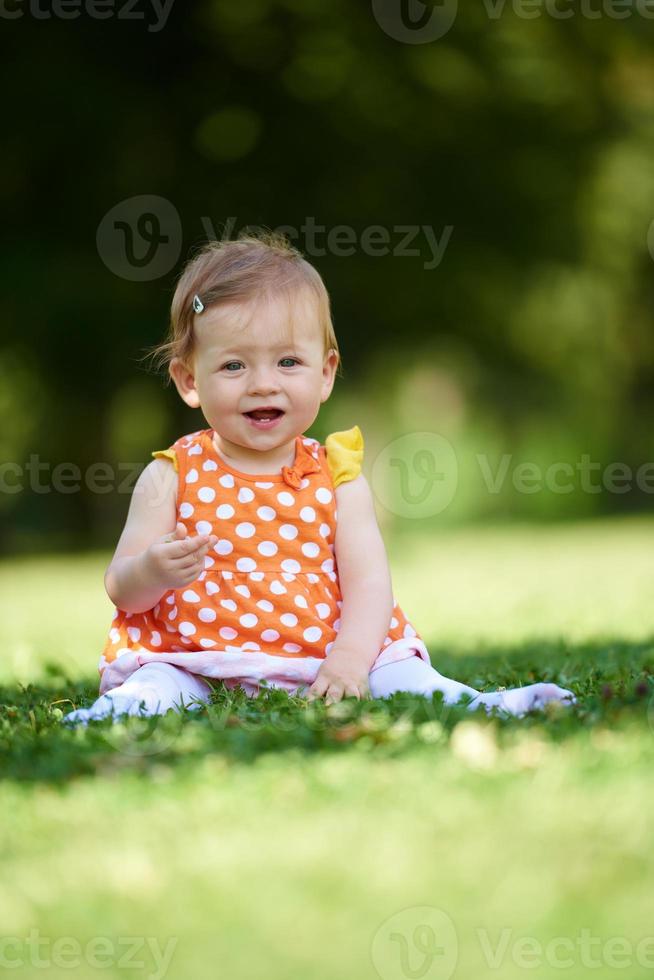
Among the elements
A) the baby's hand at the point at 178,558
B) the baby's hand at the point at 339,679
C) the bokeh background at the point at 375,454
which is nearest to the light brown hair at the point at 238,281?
the baby's hand at the point at 178,558

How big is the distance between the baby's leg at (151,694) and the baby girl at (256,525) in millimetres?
11

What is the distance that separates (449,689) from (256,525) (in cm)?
84

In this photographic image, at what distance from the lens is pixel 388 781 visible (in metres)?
2.53

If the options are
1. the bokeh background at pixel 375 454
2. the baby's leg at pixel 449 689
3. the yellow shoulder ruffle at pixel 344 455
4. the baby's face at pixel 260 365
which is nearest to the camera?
the bokeh background at pixel 375 454

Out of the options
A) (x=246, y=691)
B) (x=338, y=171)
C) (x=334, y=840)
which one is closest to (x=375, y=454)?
(x=338, y=171)

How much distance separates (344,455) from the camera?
425 cm

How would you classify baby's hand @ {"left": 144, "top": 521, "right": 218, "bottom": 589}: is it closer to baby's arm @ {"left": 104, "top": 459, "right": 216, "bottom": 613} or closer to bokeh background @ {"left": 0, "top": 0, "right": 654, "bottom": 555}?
baby's arm @ {"left": 104, "top": 459, "right": 216, "bottom": 613}

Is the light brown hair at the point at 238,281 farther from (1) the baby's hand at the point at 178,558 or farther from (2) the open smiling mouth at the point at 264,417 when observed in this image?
(1) the baby's hand at the point at 178,558

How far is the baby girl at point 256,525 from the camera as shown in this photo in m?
3.85

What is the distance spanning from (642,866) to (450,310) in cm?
1549

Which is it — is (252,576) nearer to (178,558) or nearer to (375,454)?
(178,558)

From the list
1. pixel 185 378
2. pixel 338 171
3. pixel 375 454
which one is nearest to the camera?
pixel 185 378

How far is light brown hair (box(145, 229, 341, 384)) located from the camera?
13.1ft

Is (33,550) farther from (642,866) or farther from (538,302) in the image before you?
(642,866)
